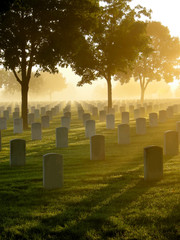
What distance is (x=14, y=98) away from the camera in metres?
148

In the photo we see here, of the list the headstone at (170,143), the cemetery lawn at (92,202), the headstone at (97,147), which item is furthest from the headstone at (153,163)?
the headstone at (170,143)

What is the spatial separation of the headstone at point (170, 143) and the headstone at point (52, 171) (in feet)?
16.5

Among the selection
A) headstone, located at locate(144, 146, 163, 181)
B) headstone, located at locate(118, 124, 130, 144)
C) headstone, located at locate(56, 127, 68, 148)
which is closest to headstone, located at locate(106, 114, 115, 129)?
headstone, located at locate(118, 124, 130, 144)

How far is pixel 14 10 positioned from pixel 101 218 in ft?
52.0

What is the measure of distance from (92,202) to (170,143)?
225 inches

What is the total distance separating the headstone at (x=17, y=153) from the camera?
35.3 feet

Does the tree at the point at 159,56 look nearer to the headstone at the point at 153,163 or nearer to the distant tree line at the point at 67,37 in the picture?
the distant tree line at the point at 67,37

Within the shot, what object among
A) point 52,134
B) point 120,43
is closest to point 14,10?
point 52,134

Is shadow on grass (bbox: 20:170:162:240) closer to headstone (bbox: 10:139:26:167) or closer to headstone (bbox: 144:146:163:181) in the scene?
headstone (bbox: 144:146:163:181)

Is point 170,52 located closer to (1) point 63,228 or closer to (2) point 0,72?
(1) point 63,228

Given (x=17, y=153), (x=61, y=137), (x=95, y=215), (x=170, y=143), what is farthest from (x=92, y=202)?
(x=61, y=137)

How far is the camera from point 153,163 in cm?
889

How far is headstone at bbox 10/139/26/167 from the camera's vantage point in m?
10.8

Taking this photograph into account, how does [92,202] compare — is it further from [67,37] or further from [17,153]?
[67,37]
